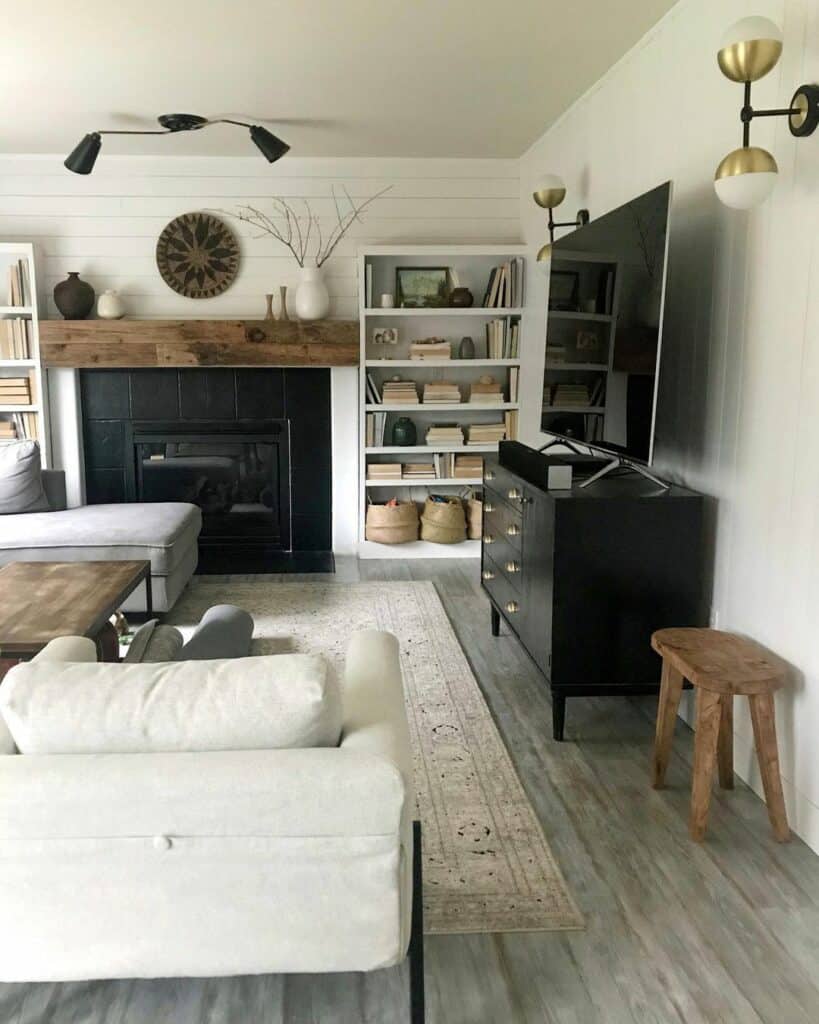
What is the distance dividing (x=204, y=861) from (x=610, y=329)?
248 centimetres

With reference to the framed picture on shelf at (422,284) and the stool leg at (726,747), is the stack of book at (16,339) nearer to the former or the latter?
the framed picture on shelf at (422,284)

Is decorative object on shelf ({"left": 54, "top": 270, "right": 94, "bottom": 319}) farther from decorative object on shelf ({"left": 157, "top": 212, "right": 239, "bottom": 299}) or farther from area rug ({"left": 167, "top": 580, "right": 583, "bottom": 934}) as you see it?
area rug ({"left": 167, "top": 580, "right": 583, "bottom": 934})

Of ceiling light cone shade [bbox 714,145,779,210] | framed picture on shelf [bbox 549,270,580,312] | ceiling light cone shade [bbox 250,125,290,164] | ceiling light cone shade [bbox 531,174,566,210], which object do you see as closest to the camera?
ceiling light cone shade [bbox 714,145,779,210]

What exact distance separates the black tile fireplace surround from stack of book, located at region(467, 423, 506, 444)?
0.95 m

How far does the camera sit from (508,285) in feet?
18.5

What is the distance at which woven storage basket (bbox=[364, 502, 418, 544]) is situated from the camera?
5.74 meters

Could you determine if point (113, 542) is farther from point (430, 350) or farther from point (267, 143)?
point (430, 350)

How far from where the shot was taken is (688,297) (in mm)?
3168

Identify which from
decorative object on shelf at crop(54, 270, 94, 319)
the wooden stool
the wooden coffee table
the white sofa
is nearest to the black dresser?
the wooden stool

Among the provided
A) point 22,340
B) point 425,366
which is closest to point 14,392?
point 22,340

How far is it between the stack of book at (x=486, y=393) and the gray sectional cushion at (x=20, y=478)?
268 cm

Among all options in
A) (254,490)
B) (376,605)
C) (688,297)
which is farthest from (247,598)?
(688,297)

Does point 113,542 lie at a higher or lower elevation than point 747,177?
lower

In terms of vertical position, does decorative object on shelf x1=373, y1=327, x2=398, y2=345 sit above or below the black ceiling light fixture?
below
